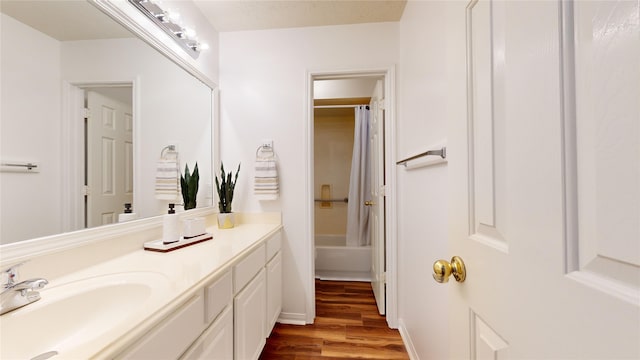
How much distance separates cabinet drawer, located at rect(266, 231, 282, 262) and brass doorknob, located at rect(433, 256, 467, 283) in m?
1.20

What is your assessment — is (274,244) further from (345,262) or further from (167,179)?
(345,262)

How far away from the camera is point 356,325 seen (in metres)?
1.96

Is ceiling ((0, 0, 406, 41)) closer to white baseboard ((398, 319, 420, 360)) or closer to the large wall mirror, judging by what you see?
the large wall mirror

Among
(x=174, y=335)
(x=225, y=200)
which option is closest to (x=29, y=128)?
(x=174, y=335)

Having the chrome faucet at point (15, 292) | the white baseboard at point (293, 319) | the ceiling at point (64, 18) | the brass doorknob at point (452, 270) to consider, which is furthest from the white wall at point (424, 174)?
the ceiling at point (64, 18)

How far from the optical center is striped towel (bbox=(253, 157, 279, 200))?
194cm

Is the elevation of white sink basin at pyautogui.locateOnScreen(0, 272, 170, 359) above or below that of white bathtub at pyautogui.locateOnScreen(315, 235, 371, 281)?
above

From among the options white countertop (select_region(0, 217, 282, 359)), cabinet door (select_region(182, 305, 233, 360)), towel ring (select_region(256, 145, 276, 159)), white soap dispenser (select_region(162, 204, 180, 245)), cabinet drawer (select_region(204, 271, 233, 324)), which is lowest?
cabinet door (select_region(182, 305, 233, 360))

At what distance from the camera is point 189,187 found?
5.52 ft

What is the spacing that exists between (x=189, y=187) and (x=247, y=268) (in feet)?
2.45

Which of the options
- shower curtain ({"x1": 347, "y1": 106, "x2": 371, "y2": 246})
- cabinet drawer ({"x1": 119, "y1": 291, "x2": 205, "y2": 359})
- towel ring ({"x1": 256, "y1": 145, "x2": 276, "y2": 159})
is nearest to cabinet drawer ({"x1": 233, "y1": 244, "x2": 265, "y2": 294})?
cabinet drawer ({"x1": 119, "y1": 291, "x2": 205, "y2": 359})

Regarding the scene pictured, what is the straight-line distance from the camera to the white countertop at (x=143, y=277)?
56 cm

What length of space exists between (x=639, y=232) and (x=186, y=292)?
0.94 meters

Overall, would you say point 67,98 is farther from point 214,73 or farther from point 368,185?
point 368,185
